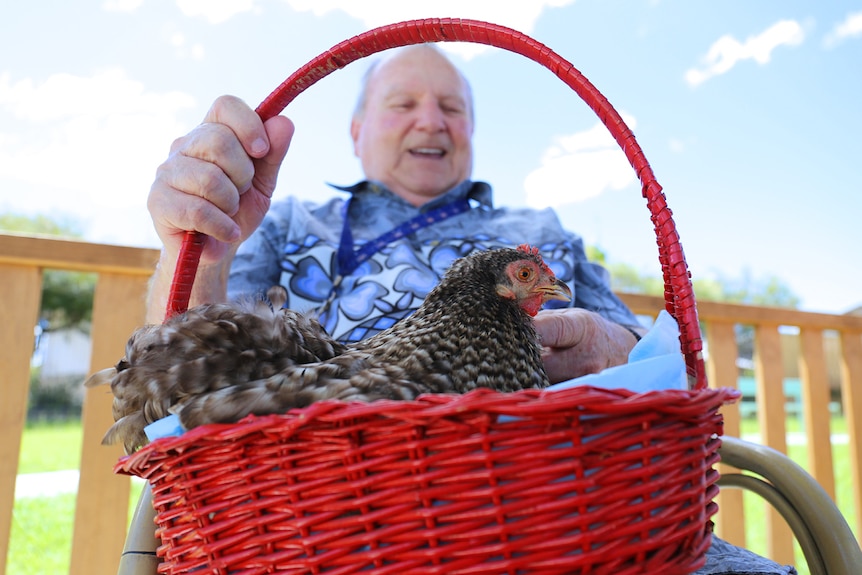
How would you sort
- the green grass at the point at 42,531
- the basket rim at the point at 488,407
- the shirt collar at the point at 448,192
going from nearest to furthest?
1. the basket rim at the point at 488,407
2. the shirt collar at the point at 448,192
3. the green grass at the point at 42,531

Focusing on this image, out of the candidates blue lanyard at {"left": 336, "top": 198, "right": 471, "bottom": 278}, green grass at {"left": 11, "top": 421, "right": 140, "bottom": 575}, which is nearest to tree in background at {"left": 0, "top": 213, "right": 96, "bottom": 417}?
green grass at {"left": 11, "top": 421, "right": 140, "bottom": 575}

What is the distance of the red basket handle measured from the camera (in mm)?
573

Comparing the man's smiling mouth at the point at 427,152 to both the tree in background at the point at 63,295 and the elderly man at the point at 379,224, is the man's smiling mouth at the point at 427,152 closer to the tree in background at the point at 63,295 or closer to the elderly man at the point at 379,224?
the elderly man at the point at 379,224

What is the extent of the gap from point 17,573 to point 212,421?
3010 mm

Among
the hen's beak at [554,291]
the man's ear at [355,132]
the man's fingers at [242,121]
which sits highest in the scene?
the man's ear at [355,132]

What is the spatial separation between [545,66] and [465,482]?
474 millimetres

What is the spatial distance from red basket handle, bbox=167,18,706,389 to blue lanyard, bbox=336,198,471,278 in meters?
0.49

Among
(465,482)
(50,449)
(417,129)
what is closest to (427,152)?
(417,129)

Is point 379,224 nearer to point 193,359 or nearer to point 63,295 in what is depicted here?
point 193,359

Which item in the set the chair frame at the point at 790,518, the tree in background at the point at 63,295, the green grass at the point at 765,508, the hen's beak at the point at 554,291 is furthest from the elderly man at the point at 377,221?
the tree in background at the point at 63,295

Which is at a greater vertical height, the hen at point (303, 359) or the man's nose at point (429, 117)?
the man's nose at point (429, 117)

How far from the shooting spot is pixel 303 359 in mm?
603

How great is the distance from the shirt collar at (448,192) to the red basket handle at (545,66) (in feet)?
2.15

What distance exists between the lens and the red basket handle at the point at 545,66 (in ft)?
1.88
